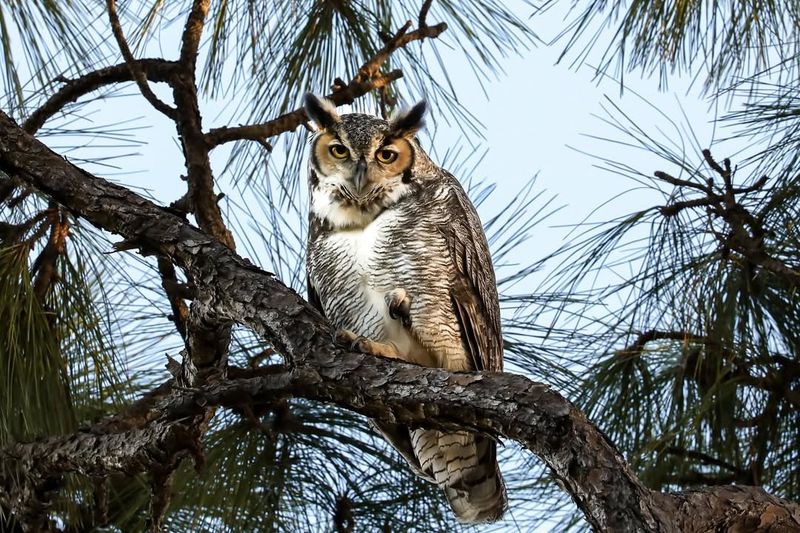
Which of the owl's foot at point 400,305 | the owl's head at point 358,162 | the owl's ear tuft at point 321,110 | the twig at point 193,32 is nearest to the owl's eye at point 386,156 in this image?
the owl's head at point 358,162

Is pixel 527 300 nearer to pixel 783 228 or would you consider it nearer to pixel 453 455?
pixel 453 455

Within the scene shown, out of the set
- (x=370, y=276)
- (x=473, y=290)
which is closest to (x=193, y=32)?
(x=370, y=276)

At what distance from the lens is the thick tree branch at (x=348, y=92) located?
1928mm

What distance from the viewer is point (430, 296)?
6.31ft

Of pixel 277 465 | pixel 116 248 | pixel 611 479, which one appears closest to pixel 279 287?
pixel 116 248

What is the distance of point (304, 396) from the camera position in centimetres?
140

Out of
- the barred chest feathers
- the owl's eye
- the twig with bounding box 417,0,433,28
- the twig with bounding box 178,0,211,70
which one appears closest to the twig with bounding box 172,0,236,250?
the twig with bounding box 178,0,211,70

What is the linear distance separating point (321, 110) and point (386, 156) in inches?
5.9

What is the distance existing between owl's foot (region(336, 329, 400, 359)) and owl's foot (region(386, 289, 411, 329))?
74 mm

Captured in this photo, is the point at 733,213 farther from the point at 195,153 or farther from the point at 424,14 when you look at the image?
the point at 195,153

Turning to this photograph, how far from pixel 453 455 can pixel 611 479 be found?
887 mm

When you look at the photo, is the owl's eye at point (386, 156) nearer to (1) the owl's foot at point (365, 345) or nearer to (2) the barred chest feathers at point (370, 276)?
(2) the barred chest feathers at point (370, 276)

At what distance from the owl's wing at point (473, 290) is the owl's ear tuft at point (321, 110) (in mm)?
262

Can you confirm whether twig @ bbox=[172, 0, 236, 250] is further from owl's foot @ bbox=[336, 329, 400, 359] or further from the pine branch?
the pine branch
